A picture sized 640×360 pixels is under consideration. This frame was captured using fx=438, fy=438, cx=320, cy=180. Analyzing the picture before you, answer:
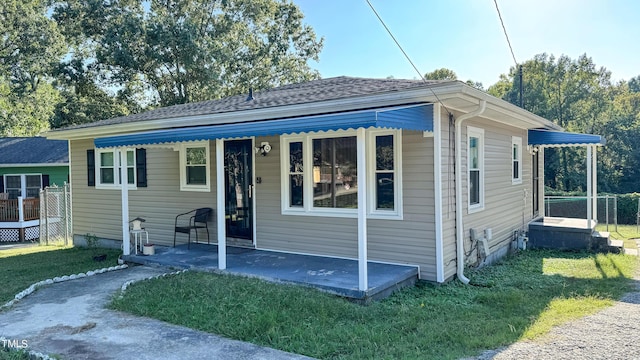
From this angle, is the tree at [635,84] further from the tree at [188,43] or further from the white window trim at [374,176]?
the white window trim at [374,176]

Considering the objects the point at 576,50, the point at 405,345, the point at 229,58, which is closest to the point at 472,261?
the point at 405,345

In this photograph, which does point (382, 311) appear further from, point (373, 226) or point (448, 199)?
point (448, 199)

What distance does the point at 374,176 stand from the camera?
6668 millimetres

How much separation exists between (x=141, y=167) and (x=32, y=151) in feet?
36.6

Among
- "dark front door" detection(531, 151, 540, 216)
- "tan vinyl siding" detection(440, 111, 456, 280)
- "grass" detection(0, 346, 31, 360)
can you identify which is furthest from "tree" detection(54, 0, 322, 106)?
"grass" detection(0, 346, 31, 360)

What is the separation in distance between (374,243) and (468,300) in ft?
5.35

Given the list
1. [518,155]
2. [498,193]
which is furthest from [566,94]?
[498,193]

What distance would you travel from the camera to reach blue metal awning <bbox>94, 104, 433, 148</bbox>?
16.4ft

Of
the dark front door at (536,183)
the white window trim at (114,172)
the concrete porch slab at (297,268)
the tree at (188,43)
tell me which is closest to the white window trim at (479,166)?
the concrete porch slab at (297,268)

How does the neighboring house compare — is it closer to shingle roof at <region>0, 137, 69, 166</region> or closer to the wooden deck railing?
the wooden deck railing

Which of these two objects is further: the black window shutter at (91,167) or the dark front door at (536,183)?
the dark front door at (536,183)

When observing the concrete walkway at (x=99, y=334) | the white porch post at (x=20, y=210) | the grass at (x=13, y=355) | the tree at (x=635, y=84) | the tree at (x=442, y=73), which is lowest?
the concrete walkway at (x=99, y=334)

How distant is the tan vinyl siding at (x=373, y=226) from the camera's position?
623 cm

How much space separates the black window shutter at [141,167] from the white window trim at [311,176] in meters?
3.74
